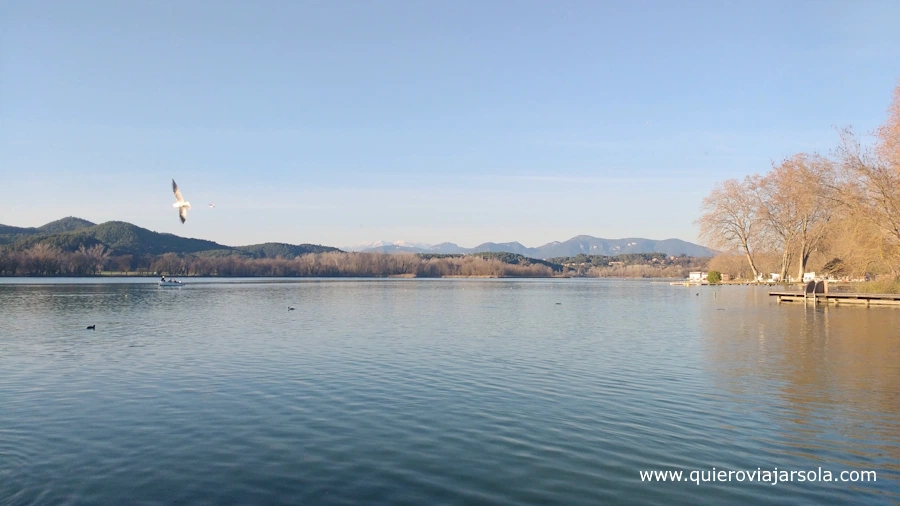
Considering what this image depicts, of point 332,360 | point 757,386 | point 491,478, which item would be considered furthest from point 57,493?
point 757,386

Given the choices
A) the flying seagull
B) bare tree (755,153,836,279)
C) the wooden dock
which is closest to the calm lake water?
the flying seagull

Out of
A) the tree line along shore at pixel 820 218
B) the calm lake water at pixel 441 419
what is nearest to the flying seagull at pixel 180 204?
the calm lake water at pixel 441 419

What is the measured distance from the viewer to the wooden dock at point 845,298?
125 ft

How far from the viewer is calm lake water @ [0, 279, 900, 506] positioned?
7453mm

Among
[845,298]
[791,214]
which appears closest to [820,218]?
[791,214]

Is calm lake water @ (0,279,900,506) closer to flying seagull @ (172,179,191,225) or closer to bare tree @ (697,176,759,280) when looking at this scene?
flying seagull @ (172,179,191,225)

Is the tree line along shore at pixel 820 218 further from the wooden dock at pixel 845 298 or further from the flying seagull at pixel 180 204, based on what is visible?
the flying seagull at pixel 180 204

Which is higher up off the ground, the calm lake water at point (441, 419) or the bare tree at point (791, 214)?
the bare tree at point (791, 214)

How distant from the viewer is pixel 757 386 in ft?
44.8

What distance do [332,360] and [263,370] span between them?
2318 mm

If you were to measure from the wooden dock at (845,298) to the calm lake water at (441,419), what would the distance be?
1856 cm

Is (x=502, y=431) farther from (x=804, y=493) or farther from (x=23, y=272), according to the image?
(x=23, y=272)

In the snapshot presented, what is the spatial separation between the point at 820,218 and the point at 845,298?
3133 centimetres

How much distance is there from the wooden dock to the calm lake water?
60.9ft
